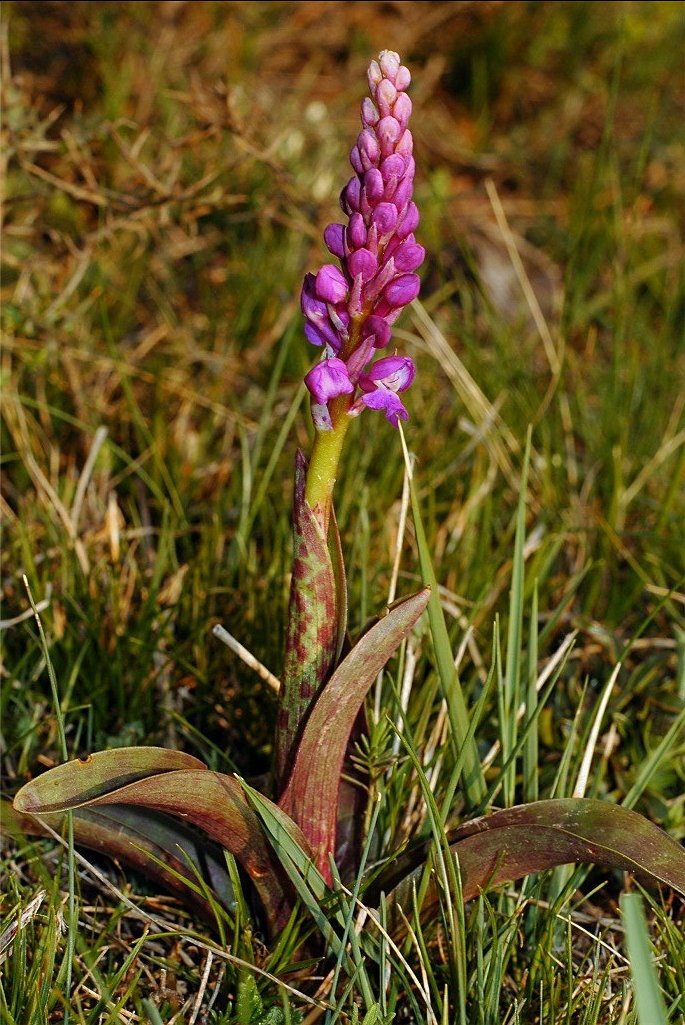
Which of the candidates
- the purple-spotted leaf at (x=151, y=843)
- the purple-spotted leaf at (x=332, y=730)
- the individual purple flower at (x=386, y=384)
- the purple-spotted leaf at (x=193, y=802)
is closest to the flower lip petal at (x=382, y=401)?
the individual purple flower at (x=386, y=384)

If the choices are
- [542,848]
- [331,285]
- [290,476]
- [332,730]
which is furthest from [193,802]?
[290,476]

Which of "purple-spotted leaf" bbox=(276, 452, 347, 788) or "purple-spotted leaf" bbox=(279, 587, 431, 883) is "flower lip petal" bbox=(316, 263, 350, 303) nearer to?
"purple-spotted leaf" bbox=(276, 452, 347, 788)

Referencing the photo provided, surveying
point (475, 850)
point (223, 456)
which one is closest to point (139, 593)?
point (223, 456)

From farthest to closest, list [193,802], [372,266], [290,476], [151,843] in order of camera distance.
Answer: [290,476] < [151,843] < [193,802] < [372,266]

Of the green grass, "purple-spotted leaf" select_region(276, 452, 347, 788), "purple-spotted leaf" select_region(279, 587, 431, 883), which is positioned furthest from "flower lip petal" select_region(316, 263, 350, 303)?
the green grass

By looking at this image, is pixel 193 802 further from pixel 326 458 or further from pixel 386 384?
pixel 386 384

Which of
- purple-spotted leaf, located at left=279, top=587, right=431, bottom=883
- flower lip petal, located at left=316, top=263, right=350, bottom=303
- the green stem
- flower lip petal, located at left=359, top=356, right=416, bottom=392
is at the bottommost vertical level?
purple-spotted leaf, located at left=279, top=587, right=431, bottom=883

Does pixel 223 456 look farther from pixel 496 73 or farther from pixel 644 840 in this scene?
pixel 496 73
